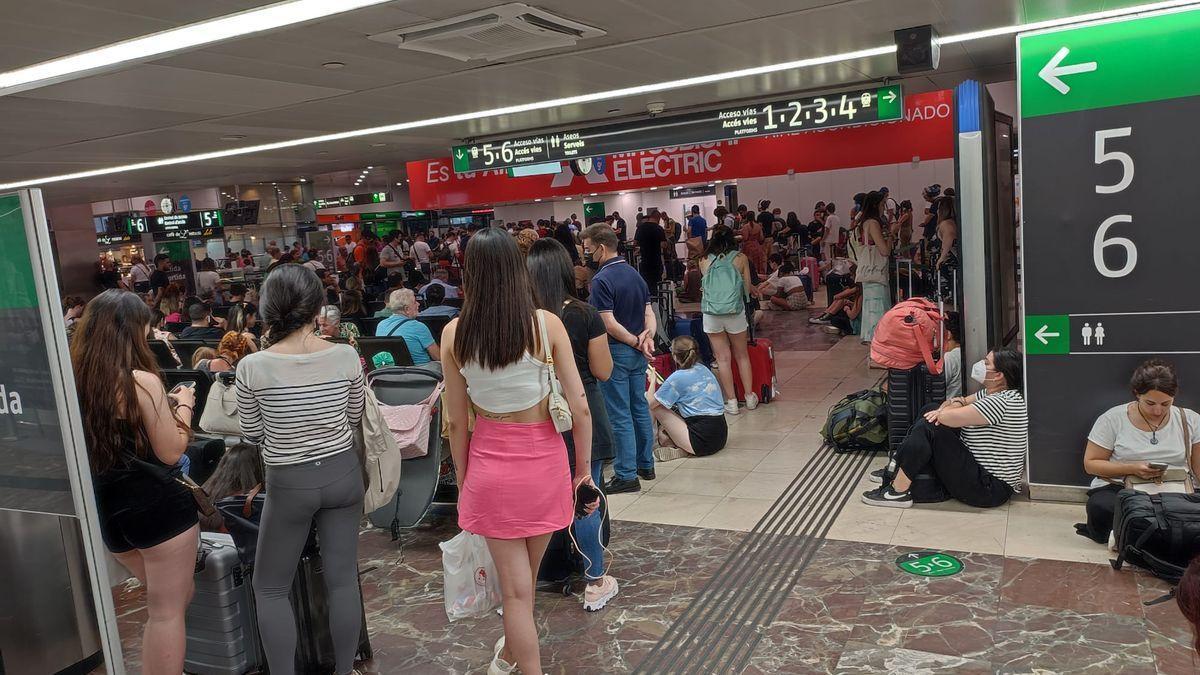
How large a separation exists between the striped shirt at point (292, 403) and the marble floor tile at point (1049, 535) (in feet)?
11.2

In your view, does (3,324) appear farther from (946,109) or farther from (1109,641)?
(946,109)

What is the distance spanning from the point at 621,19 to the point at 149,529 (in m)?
3.38

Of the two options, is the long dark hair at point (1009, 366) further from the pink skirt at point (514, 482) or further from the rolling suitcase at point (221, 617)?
the rolling suitcase at point (221, 617)

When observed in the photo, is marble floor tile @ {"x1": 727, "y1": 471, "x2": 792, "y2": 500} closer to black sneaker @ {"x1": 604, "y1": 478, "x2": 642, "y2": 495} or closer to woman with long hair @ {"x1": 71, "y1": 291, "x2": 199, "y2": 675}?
black sneaker @ {"x1": 604, "y1": 478, "x2": 642, "y2": 495}

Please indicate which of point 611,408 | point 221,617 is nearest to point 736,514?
point 611,408

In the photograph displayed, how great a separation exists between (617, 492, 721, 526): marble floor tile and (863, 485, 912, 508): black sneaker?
3.07ft

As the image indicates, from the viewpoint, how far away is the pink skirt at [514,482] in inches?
119

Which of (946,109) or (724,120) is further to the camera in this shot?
(946,109)

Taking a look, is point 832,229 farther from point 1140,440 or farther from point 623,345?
point 1140,440

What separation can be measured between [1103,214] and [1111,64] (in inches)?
30.9

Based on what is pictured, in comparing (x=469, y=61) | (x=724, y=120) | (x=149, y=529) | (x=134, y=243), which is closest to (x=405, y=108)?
(x=469, y=61)

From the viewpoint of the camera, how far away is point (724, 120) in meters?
7.63

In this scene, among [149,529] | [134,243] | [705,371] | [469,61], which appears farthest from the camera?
[134,243]

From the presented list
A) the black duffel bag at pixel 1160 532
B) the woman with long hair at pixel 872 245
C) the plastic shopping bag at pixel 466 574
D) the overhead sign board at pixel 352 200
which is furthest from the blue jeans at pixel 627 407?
the overhead sign board at pixel 352 200
